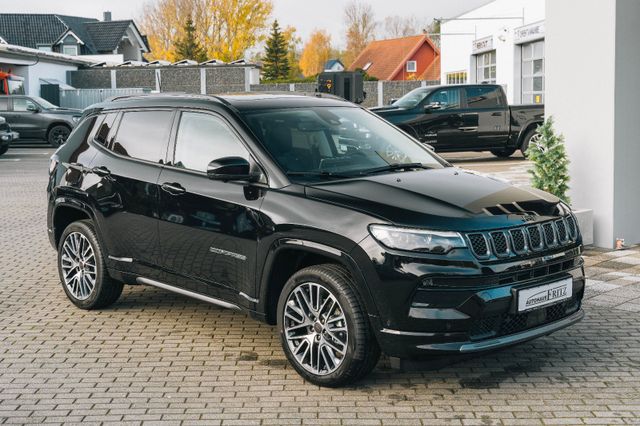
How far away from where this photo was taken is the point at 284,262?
18.0 ft

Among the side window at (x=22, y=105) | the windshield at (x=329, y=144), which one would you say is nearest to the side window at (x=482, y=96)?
the windshield at (x=329, y=144)

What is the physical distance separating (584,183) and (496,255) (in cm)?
562

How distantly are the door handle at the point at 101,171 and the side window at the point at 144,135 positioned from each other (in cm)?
17

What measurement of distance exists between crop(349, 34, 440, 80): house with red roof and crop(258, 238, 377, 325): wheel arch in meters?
77.1

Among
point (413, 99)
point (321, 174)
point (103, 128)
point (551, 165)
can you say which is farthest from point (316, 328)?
point (413, 99)

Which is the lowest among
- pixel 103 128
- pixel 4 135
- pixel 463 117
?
pixel 103 128

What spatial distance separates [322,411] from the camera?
4.87m

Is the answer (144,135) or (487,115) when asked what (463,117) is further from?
(144,135)

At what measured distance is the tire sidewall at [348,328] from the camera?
5005 mm

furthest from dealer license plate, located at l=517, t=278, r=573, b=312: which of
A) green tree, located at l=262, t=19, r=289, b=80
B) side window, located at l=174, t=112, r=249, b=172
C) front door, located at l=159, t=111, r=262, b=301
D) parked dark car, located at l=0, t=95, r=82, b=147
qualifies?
green tree, located at l=262, t=19, r=289, b=80

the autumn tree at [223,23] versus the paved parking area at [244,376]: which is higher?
the autumn tree at [223,23]

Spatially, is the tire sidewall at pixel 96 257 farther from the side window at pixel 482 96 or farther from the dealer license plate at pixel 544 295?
the side window at pixel 482 96

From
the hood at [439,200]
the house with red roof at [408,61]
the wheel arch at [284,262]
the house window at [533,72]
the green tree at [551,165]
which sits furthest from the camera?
the house with red roof at [408,61]

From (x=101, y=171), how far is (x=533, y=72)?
30117mm
